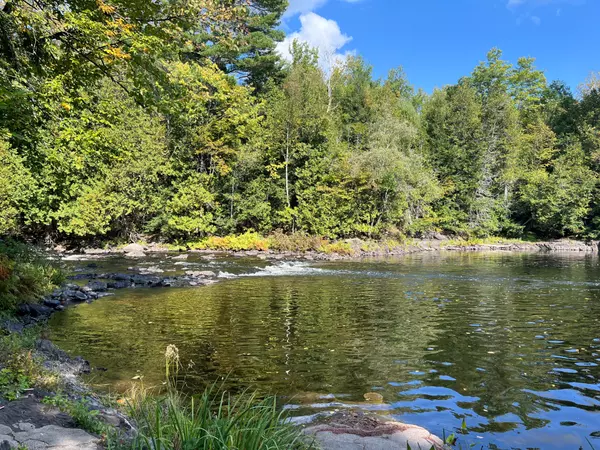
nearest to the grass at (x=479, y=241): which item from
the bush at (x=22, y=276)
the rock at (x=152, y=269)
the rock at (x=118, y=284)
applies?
the rock at (x=152, y=269)

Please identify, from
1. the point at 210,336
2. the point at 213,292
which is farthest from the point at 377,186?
the point at 210,336

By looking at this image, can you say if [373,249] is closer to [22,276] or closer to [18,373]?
[22,276]

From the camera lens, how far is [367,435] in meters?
4.71

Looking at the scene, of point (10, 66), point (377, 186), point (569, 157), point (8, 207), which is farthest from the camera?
point (569, 157)

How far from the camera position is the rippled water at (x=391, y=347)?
20.8 feet

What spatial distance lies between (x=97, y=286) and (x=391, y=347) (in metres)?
12.3

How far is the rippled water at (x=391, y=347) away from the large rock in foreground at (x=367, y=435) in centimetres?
105

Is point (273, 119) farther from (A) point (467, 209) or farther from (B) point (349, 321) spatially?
(B) point (349, 321)

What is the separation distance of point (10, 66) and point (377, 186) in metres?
32.1

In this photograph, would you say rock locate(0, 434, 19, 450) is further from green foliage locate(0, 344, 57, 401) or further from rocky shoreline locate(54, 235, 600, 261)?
rocky shoreline locate(54, 235, 600, 261)

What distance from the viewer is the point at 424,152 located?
50.3 meters

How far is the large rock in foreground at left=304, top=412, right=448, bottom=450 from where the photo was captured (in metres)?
4.43

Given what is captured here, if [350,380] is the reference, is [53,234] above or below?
above

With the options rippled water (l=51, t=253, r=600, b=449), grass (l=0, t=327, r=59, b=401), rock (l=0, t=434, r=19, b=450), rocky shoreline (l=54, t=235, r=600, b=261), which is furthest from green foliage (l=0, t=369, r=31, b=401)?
rocky shoreline (l=54, t=235, r=600, b=261)
